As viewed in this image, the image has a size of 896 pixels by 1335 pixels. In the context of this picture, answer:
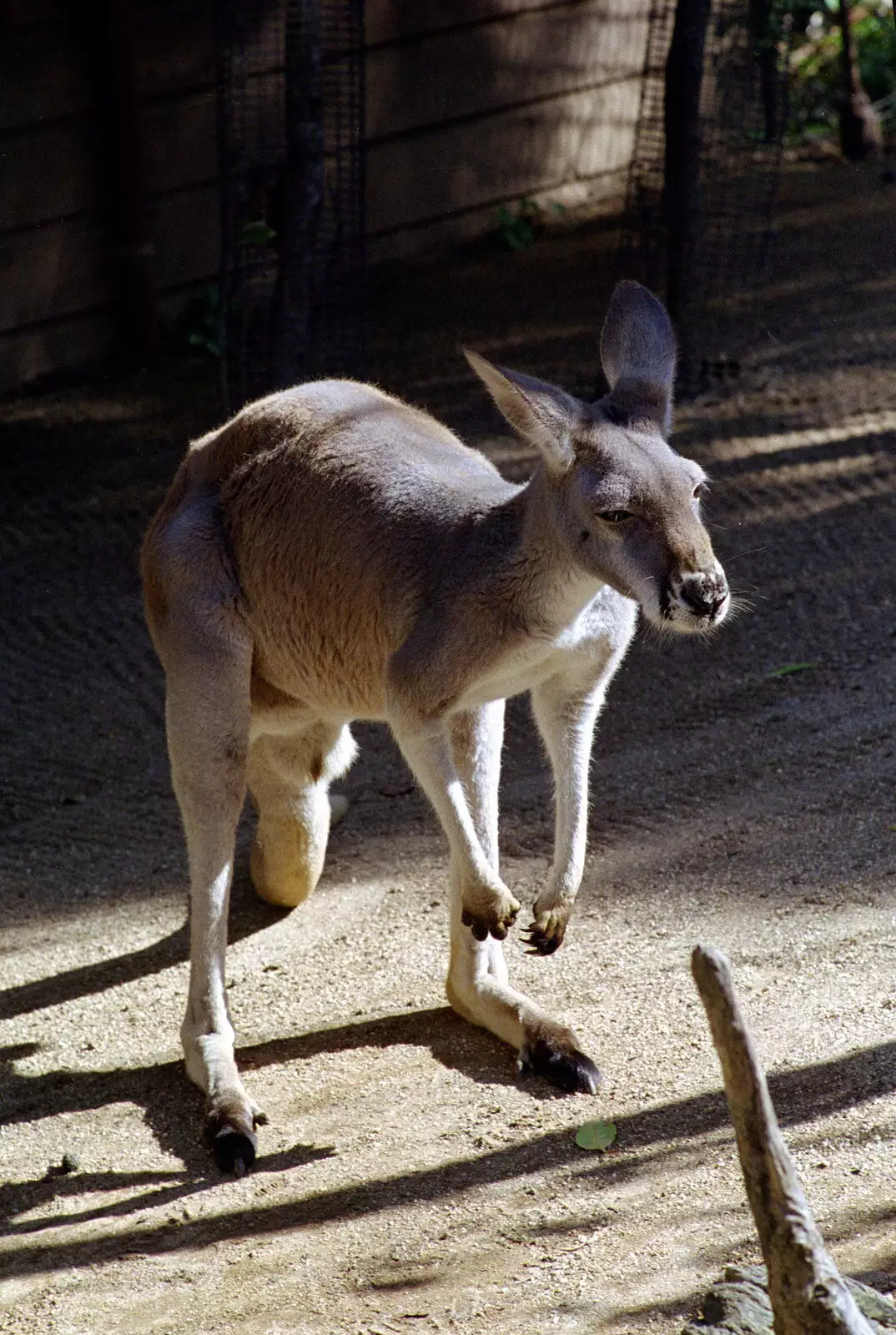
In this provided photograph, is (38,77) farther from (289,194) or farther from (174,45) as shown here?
(289,194)

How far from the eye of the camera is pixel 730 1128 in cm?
329

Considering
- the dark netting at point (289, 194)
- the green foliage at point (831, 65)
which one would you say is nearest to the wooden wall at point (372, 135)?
the dark netting at point (289, 194)

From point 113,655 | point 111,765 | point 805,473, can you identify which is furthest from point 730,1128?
point 805,473

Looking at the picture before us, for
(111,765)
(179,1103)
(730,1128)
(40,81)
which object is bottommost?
(111,765)

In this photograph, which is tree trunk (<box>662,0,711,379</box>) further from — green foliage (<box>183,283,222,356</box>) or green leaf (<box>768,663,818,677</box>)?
green leaf (<box>768,663,818,677</box>)

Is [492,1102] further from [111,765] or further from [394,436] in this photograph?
[111,765]

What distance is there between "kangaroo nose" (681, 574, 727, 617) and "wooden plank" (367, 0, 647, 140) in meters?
6.85

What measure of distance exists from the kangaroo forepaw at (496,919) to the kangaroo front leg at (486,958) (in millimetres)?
162

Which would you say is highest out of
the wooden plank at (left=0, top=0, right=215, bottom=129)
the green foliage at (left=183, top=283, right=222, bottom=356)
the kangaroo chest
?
the wooden plank at (left=0, top=0, right=215, bottom=129)

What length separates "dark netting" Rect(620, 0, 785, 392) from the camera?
7871 millimetres

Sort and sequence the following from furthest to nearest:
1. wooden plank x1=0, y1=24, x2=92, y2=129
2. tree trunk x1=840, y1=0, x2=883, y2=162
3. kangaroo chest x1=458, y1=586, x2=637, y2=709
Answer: tree trunk x1=840, y1=0, x2=883, y2=162 < wooden plank x1=0, y1=24, x2=92, y2=129 < kangaroo chest x1=458, y1=586, x2=637, y2=709

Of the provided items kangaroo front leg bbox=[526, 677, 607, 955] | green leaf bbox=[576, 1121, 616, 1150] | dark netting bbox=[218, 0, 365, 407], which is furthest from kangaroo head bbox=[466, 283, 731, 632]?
dark netting bbox=[218, 0, 365, 407]

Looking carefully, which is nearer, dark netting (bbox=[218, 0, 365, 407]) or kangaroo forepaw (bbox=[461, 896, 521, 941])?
kangaroo forepaw (bbox=[461, 896, 521, 941])

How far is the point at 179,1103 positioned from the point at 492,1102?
78cm
